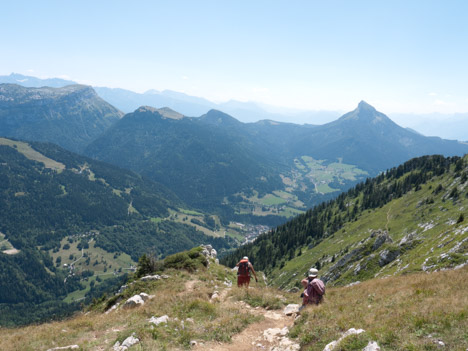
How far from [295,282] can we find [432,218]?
39.7m

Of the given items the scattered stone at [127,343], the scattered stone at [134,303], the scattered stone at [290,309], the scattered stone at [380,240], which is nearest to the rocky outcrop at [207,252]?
the scattered stone at [134,303]

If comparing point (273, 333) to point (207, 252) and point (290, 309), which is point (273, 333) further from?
point (207, 252)

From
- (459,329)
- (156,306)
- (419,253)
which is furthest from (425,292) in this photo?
(419,253)

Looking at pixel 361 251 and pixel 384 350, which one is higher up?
pixel 384 350

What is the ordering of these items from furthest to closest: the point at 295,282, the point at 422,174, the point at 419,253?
the point at 422,174
the point at 295,282
the point at 419,253

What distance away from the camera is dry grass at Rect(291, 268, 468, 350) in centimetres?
1084

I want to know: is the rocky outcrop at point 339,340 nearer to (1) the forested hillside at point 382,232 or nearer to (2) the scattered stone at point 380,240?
(1) the forested hillside at point 382,232

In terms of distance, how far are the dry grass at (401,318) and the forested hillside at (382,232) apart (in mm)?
17390

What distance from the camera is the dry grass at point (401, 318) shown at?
35.6 feet

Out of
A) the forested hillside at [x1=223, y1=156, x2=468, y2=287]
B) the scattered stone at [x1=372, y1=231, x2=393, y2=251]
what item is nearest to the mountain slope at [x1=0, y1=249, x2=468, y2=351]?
the forested hillside at [x1=223, y1=156, x2=468, y2=287]

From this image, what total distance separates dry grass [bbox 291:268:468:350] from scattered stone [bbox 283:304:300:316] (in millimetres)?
2484

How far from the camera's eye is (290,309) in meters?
20.8

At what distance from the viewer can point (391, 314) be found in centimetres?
1416

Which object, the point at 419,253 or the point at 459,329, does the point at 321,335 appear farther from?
the point at 419,253
